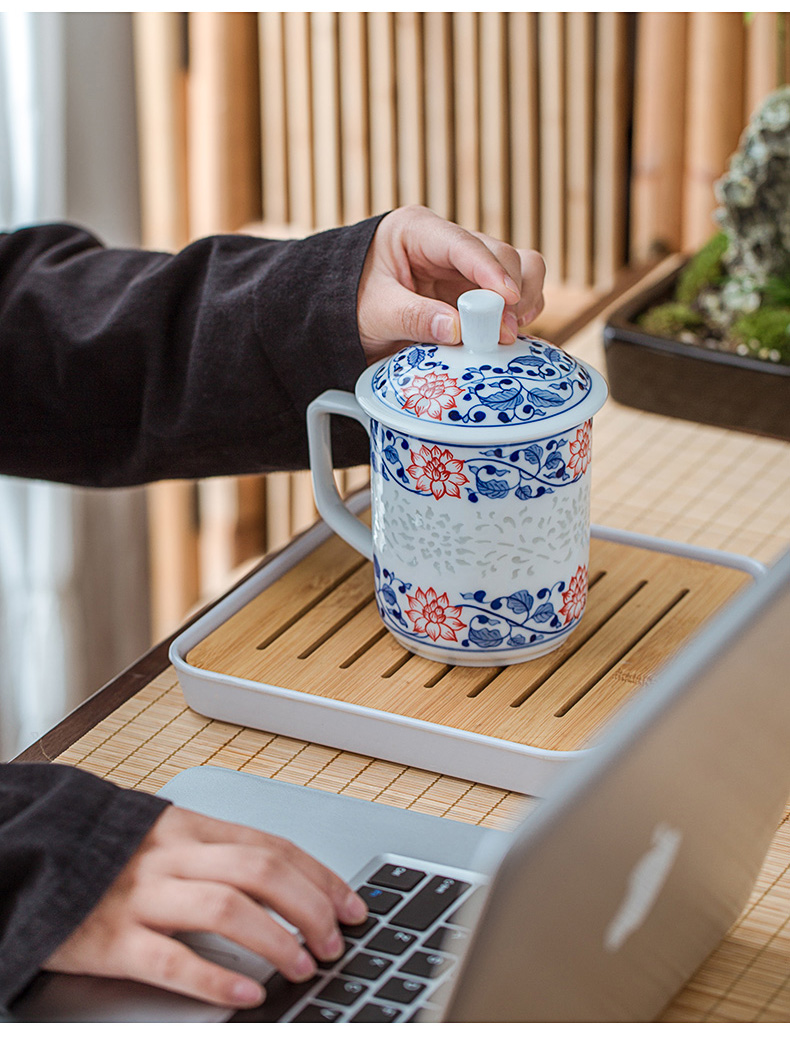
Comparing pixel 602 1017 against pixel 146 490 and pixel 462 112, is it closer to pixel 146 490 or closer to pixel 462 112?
pixel 462 112

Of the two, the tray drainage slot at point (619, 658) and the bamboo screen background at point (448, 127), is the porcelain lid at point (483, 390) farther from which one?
the bamboo screen background at point (448, 127)

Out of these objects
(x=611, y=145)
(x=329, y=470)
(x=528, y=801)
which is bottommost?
(x=528, y=801)

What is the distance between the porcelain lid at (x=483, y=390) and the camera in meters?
0.55

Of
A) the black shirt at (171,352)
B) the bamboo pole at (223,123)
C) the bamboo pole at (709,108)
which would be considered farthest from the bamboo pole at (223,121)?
the black shirt at (171,352)

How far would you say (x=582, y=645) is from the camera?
0.65m

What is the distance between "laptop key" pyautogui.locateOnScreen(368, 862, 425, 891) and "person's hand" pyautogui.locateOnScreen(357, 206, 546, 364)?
261 millimetres

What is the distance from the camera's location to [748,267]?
107cm

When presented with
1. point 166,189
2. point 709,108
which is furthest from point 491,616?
point 166,189

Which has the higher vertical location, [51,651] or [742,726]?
[742,726]

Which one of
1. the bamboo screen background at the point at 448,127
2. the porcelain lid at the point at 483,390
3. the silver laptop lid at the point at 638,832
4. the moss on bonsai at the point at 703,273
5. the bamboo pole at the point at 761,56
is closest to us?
the silver laptop lid at the point at 638,832

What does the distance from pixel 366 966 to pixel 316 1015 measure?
0.09ft

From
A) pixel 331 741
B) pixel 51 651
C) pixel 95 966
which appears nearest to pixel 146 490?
pixel 51 651

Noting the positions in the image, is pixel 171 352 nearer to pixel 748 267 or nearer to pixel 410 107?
pixel 748 267

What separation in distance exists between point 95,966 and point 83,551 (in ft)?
5.00
